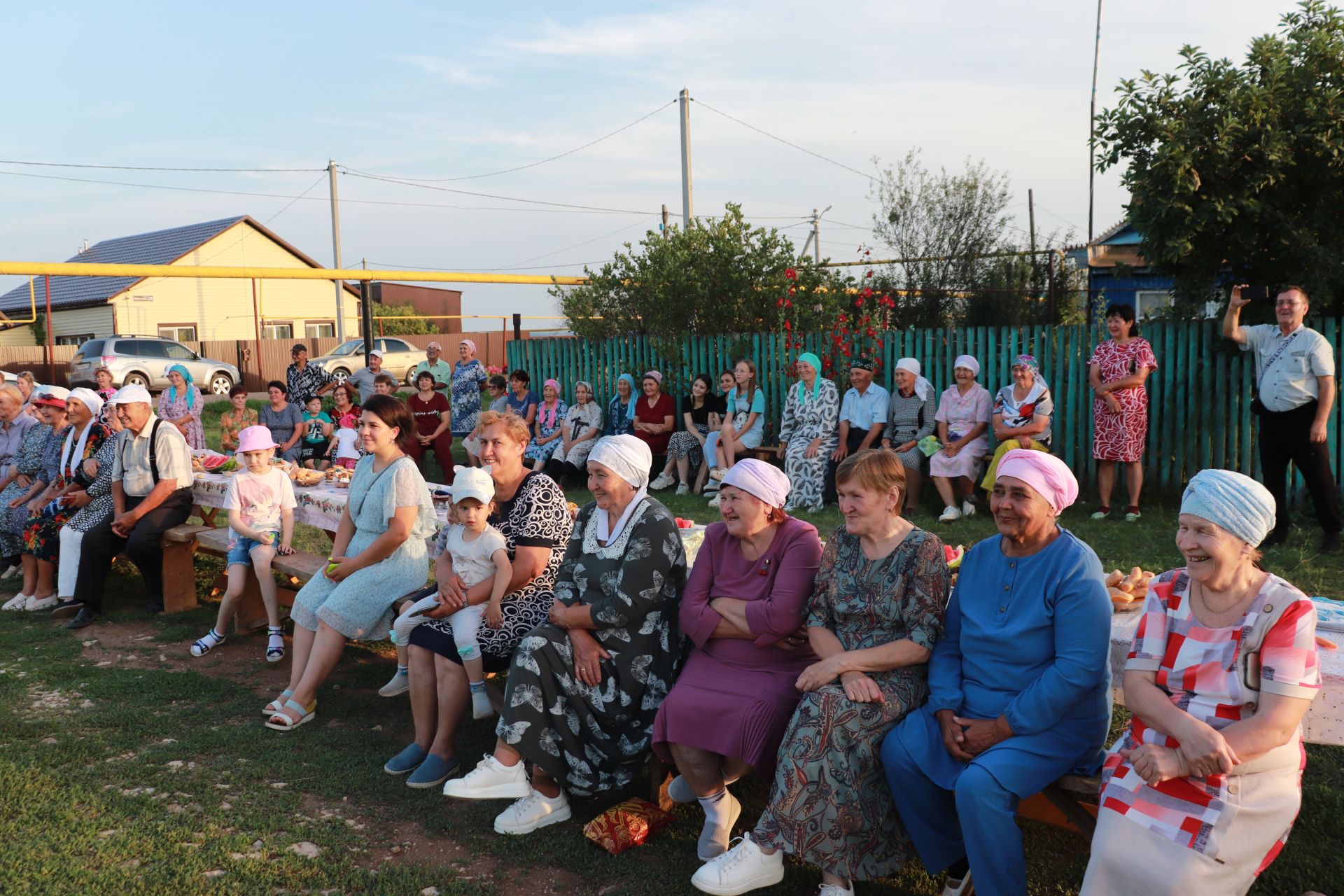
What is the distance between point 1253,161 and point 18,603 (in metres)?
9.78

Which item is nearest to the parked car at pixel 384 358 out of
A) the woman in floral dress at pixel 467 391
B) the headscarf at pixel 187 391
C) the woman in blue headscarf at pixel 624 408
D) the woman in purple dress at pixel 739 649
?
the woman in floral dress at pixel 467 391

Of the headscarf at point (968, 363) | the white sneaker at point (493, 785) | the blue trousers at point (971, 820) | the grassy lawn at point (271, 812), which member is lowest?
the grassy lawn at point (271, 812)

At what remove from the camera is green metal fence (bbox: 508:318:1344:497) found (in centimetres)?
823

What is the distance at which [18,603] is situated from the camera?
278 inches

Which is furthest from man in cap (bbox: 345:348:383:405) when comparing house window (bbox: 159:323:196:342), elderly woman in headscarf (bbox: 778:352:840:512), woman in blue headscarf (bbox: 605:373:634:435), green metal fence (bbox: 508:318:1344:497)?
house window (bbox: 159:323:196:342)

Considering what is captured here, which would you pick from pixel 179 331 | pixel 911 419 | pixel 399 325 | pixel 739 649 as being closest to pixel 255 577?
pixel 739 649

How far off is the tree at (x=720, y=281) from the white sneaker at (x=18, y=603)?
699cm

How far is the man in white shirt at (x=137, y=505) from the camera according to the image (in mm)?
6691

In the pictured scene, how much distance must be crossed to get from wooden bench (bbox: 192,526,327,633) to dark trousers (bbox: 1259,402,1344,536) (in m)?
6.13

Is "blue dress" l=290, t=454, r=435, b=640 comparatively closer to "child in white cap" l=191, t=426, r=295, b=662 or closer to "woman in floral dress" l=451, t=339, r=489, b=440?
"child in white cap" l=191, t=426, r=295, b=662

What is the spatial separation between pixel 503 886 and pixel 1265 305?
25.3ft

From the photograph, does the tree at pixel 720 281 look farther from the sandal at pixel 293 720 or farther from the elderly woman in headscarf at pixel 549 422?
the sandal at pixel 293 720

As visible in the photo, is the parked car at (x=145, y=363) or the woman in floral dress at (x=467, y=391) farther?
the parked car at (x=145, y=363)

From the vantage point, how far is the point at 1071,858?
129 inches
